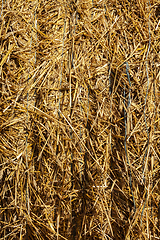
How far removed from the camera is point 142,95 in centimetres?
118

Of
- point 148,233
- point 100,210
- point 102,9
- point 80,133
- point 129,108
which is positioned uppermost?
point 102,9

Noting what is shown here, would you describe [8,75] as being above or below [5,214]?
above

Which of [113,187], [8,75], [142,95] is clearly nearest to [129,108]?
[142,95]

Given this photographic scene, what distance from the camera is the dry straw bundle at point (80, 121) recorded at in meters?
1.16

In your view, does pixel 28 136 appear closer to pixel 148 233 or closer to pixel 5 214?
pixel 5 214

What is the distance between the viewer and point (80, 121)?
1.22m

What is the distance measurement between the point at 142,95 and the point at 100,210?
62 cm

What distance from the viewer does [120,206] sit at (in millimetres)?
1155

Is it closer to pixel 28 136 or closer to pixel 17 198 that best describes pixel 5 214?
pixel 17 198

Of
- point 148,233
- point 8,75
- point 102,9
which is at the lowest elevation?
point 148,233

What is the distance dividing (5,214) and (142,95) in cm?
95

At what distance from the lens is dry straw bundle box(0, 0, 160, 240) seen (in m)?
1.16

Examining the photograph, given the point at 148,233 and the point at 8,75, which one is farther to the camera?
→ the point at 8,75

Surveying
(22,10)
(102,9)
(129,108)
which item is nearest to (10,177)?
(129,108)
